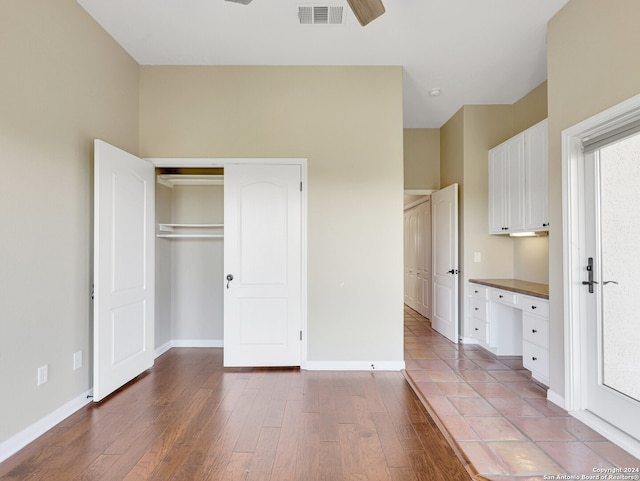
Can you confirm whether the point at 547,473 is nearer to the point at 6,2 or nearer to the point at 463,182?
the point at 463,182

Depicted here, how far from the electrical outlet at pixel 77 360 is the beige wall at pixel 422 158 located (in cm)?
456

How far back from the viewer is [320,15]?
9.21ft

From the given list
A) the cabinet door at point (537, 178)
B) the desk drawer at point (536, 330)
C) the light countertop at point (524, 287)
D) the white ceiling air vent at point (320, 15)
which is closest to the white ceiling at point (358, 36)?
A: the white ceiling air vent at point (320, 15)

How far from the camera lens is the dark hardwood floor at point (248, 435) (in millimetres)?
1944

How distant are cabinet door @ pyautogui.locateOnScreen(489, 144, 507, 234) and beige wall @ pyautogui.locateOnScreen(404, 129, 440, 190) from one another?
3.40 feet

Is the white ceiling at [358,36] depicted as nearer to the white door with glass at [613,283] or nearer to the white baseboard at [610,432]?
the white door with glass at [613,283]

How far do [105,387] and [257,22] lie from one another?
3304 mm

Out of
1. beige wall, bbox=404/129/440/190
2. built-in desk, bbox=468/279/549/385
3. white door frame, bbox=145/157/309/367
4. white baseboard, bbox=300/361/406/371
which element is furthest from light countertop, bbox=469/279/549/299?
white door frame, bbox=145/157/309/367

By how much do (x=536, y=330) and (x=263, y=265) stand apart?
2688mm

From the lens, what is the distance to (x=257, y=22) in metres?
2.89

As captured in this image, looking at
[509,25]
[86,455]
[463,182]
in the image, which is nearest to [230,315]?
[86,455]

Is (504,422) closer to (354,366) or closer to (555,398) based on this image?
(555,398)

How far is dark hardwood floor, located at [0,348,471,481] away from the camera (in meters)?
1.94

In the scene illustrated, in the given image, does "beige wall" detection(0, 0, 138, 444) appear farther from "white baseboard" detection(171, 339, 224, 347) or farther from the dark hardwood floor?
"white baseboard" detection(171, 339, 224, 347)
